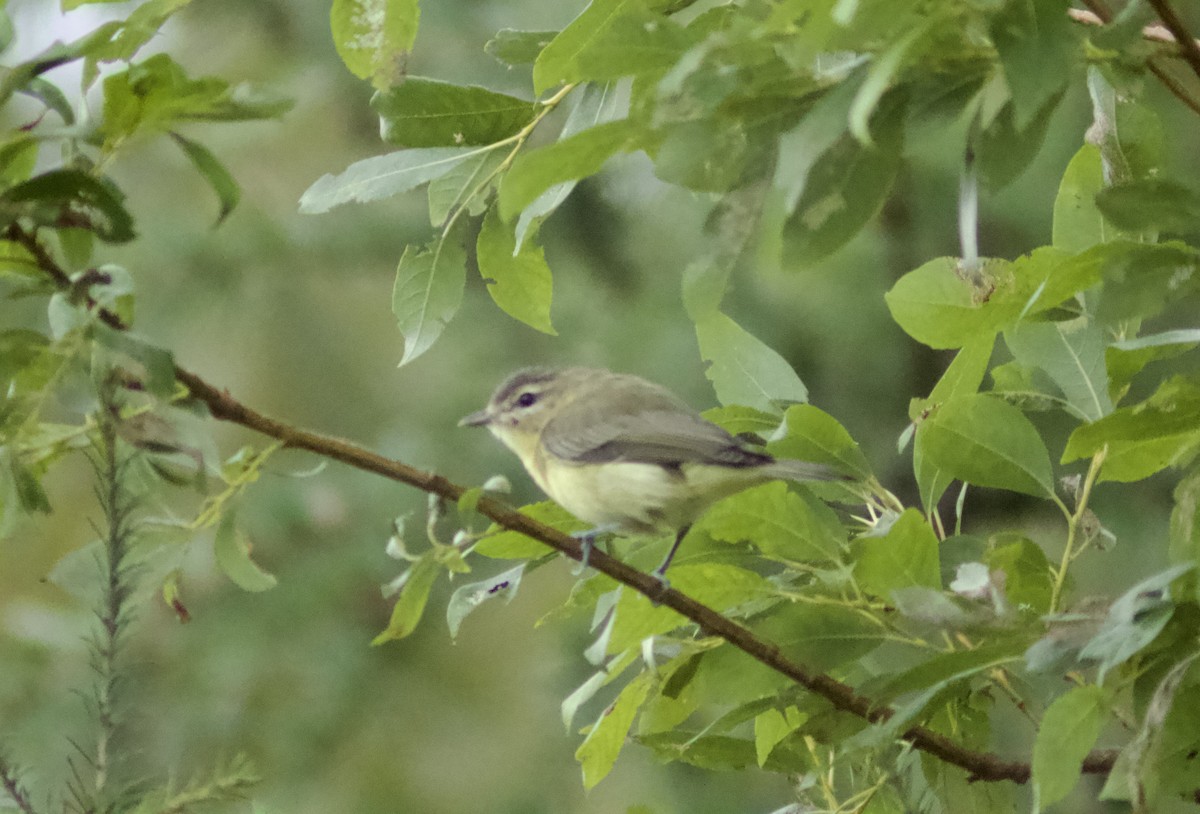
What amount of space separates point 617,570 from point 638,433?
46cm

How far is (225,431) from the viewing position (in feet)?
10.3

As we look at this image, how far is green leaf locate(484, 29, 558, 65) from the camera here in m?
0.80

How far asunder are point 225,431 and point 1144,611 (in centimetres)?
284

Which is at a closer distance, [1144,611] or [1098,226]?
[1144,611]

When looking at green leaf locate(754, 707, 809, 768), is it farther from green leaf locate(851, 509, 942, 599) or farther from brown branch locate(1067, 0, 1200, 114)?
brown branch locate(1067, 0, 1200, 114)

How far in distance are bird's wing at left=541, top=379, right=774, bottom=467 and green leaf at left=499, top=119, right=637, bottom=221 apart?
50cm

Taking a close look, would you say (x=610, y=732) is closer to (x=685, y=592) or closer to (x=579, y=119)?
(x=685, y=592)

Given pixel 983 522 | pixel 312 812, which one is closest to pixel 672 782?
pixel 983 522

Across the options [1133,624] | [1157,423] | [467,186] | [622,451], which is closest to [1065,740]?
[1133,624]

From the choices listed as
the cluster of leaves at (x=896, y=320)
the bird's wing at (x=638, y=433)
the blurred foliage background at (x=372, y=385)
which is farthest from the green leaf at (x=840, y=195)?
the blurred foliage background at (x=372, y=385)

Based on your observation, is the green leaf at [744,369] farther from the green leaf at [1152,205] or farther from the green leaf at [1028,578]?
the green leaf at [1152,205]

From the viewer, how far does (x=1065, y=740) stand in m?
0.58

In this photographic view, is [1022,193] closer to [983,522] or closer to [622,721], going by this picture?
[983,522]

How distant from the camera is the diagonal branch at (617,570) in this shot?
0.60m
